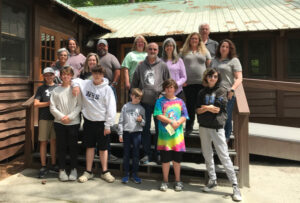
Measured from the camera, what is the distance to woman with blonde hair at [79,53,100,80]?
→ 12.8ft

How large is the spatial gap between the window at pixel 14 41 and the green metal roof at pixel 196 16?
3.29 m

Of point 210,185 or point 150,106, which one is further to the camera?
point 150,106

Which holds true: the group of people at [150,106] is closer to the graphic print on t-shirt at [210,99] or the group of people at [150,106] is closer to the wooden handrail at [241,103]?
the graphic print on t-shirt at [210,99]

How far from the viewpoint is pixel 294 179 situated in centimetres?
413

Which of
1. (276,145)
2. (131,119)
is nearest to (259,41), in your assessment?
(276,145)

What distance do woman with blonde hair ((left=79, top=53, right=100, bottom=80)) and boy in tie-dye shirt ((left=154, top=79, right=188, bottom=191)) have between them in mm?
1257

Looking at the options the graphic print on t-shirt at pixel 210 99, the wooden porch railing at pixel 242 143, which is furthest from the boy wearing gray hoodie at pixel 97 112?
the wooden porch railing at pixel 242 143

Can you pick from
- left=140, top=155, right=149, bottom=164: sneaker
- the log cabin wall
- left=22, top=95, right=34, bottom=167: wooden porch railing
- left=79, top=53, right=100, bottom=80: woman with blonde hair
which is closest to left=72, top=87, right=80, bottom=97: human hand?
left=79, top=53, right=100, bottom=80: woman with blonde hair

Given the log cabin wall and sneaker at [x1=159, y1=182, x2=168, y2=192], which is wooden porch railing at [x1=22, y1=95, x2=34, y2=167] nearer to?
sneaker at [x1=159, y1=182, x2=168, y2=192]

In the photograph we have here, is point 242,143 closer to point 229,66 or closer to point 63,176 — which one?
point 229,66

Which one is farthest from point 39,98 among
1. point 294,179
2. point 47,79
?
point 294,179

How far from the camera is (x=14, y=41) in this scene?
201 inches

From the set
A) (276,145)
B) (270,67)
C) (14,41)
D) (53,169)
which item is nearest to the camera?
(53,169)

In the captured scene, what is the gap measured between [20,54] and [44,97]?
2037mm
